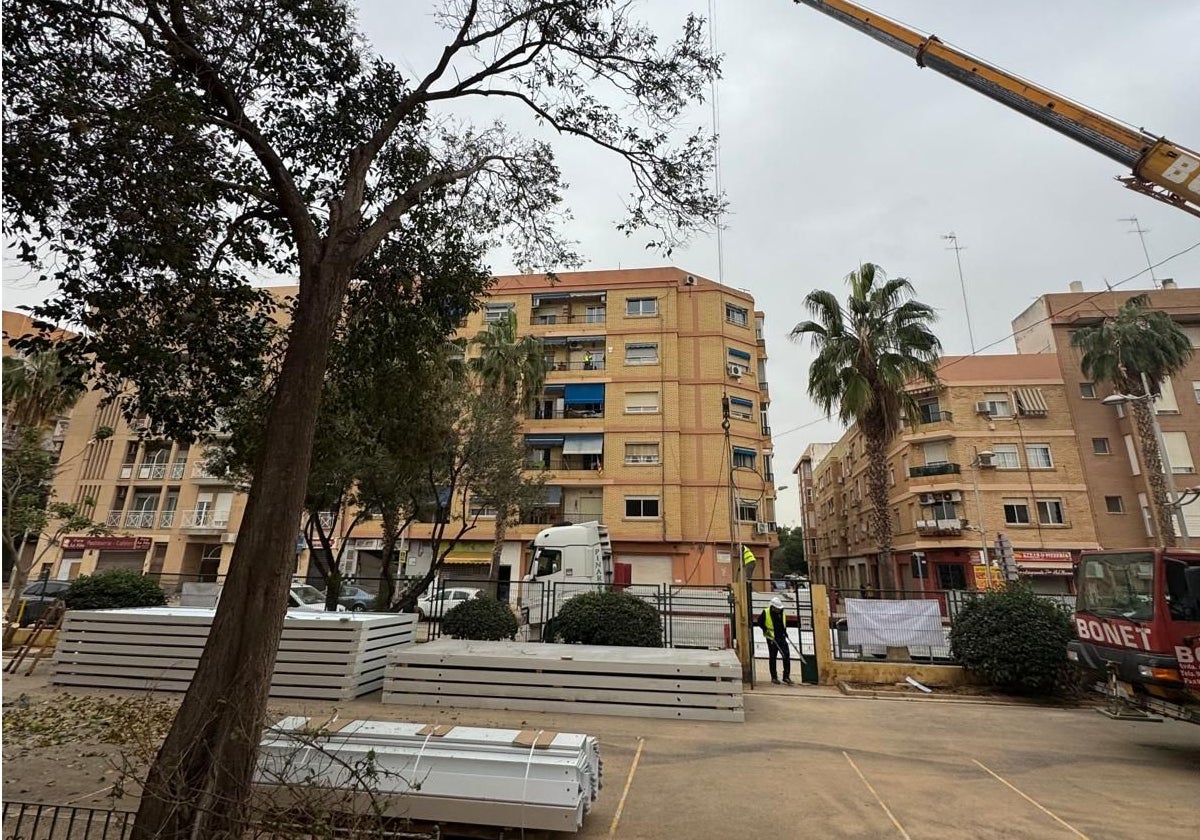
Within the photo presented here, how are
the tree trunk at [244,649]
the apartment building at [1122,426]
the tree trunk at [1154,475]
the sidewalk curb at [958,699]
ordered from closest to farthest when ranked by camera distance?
1. the tree trunk at [244,649]
2. the sidewalk curb at [958,699]
3. the tree trunk at [1154,475]
4. the apartment building at [1122,426]

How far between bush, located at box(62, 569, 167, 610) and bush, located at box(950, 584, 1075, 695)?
1743 cm

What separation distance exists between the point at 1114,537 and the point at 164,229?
3843 centimetres

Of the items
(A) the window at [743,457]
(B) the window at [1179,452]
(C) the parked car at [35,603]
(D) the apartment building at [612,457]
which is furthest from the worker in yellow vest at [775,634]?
(B) the window at [1179,452]

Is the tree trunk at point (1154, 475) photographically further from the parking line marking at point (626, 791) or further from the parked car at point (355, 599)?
the parked car at point (355, 599)

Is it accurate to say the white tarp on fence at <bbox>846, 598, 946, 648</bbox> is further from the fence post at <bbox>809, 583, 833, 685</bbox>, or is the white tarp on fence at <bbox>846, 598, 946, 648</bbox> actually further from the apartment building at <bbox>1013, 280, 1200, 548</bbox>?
the apartment building at <bbox>1013, 280, 1200, 548</bbox>

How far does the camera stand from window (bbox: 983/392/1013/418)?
31.9m

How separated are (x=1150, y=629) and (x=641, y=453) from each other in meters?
24.8

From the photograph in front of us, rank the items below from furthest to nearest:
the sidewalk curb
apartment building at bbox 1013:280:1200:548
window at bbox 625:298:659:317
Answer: window at bbox 625:298:659:317 → apartment building at bbox 1013:280:1200:548 → the sidewalk curb

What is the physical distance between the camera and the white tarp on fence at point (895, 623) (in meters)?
12.5

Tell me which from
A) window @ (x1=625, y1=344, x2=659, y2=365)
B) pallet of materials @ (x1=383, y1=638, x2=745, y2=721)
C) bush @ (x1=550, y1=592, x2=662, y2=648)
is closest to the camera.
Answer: pallet of materials @ (x1=383, y1=638, x2=745, y2=721)

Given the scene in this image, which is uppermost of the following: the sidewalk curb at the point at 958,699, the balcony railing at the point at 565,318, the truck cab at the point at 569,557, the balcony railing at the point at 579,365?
the balcony railing at the point at 565,318

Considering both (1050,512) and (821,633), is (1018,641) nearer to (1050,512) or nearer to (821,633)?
(821,633)

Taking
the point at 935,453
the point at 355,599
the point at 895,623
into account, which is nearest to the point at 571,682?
the point at 895,623

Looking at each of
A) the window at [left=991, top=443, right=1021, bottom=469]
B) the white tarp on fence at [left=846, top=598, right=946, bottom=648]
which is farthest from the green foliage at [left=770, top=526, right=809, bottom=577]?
the white tarp on fence at [left=846, top=598, right=946, bottom=648]
